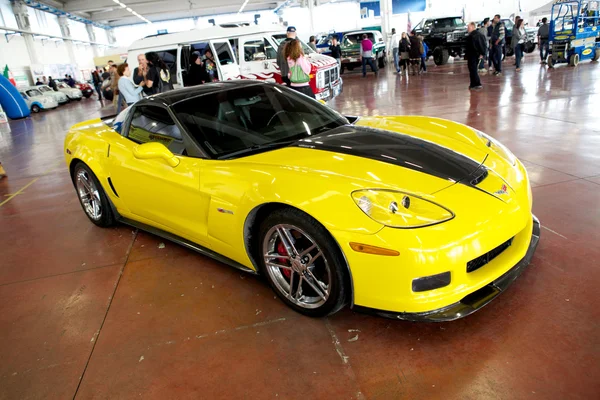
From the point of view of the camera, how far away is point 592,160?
13.9 feet

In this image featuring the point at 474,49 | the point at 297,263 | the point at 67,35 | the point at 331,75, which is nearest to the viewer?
the point at 297,263

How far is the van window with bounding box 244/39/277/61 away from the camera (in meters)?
10.7

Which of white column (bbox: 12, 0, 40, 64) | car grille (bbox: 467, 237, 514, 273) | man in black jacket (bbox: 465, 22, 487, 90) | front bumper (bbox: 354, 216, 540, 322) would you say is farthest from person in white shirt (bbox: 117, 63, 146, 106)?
white column (bbox: 12, 0, 40, 64)

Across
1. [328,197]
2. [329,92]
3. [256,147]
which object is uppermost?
[256,147]

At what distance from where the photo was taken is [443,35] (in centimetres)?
1823

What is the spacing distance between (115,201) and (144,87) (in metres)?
4.93

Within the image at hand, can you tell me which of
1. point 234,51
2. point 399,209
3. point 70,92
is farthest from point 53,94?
point 399,209

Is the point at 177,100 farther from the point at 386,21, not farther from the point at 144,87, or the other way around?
the point at 386,21

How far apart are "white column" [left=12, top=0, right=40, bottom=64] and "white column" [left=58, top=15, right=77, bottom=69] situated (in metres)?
6.20

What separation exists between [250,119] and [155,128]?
738 mm

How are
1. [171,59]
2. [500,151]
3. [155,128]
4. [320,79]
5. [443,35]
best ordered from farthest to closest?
[443,35] → [171,59] → [320,79] → [155,128] → [500,151]

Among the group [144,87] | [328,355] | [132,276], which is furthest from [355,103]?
[328,355]

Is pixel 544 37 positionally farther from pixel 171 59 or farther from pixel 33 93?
pixel 33 93

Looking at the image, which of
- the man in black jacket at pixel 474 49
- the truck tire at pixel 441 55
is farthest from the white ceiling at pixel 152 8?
the man in black jacket at pixel 474 49
